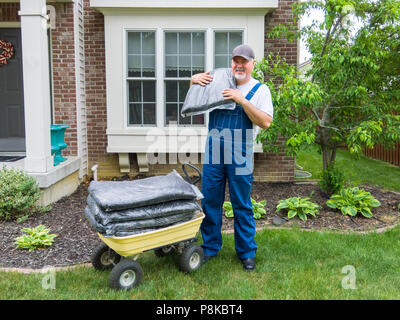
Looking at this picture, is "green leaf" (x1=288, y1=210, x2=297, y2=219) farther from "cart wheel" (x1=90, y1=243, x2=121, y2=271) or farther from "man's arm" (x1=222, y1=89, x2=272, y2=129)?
"cart wheel" (x1=90, y1=243, x2=121, y2=271)

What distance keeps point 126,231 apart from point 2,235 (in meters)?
2.17

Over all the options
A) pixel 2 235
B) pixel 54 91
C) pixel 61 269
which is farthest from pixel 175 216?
pixel 54 91

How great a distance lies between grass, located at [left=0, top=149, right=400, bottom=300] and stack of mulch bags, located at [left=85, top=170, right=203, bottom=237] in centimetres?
50

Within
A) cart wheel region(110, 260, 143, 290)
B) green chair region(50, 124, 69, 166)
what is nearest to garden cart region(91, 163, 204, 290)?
cart wheel region(110, 260, 143, 290)

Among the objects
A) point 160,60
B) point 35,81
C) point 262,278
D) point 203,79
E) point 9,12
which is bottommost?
point 262,278

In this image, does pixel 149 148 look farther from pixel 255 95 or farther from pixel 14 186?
pixel 255 95

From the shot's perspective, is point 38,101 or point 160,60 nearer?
point 38,101

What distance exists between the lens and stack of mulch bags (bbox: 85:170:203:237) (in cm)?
302

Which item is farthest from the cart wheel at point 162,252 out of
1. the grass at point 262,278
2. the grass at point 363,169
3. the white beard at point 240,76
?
the grass at point 363,169

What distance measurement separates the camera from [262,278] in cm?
343

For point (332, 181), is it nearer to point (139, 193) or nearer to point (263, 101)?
point (263, 101)

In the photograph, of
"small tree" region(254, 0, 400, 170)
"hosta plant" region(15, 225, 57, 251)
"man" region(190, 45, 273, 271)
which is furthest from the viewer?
"small tree" region(254, 0, 400, 170)

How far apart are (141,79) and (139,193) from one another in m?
4.19

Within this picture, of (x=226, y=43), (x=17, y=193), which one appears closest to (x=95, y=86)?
(x=226, y=43)
